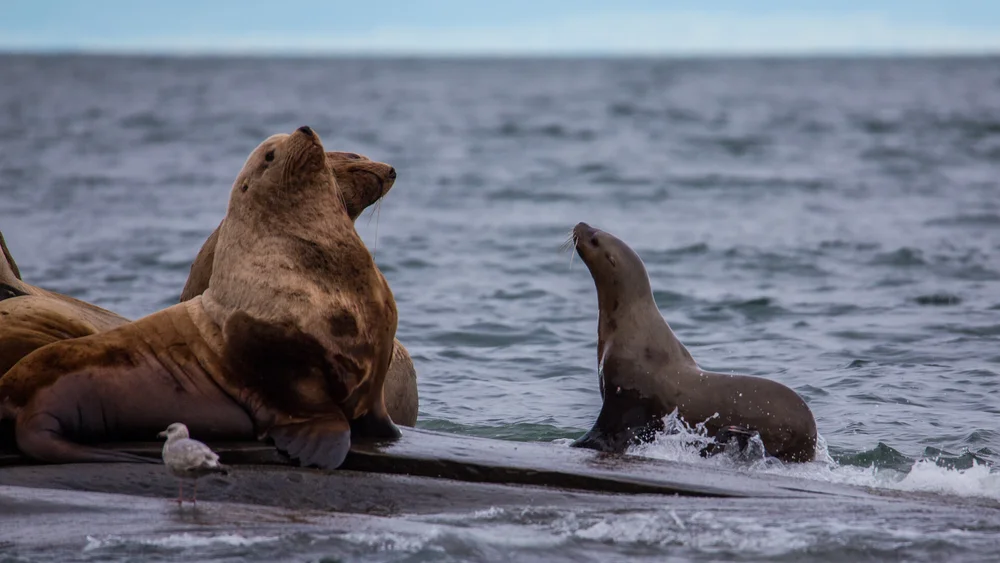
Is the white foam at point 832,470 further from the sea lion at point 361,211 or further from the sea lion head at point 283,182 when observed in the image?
the sea lion head at point 283,182

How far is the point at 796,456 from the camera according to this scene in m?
6.90

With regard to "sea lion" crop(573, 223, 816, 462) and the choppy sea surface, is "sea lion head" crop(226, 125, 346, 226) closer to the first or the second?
"sea lion" crop(573, 223, 816, 462)

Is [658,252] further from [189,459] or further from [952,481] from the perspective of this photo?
[189,459]

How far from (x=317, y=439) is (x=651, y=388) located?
1.98 meters

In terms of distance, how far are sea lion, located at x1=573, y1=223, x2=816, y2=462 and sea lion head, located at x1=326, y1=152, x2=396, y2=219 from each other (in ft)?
4.04

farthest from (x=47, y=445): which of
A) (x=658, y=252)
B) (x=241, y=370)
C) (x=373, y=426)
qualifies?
(x=658, y=252)

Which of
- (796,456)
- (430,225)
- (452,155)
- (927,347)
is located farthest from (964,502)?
(452,155)

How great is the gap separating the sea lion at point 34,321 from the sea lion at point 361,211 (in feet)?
1.71

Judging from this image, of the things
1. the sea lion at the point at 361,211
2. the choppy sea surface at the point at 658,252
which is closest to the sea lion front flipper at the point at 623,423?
the choppy sea surface at the point at 658,252

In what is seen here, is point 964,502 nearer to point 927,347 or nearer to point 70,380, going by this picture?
point 70,380

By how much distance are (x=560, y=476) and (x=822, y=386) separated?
420cm

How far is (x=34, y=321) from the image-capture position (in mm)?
6703

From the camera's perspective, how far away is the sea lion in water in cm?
595

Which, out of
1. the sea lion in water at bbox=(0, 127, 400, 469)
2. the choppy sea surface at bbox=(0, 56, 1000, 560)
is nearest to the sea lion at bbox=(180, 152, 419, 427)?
the sea lion in water at bbox=(0, 127, 400, 469)
